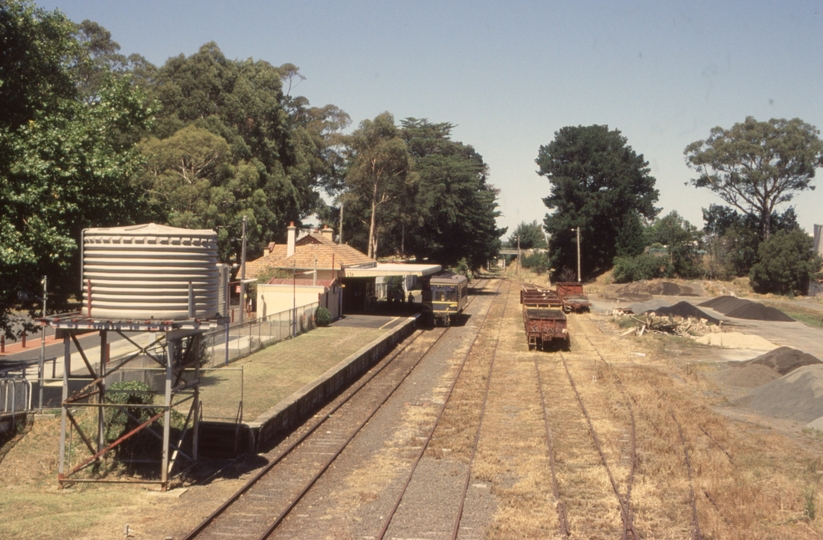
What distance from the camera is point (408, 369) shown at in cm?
2745

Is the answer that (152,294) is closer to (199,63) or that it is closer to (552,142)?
(199,63)

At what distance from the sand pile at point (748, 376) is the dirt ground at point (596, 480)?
617 millimetres

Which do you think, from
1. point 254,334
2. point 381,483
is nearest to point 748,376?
point 381,483

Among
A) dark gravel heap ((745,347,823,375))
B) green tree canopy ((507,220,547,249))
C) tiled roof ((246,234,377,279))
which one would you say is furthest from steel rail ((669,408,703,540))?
green tree canopy ((507,220,547,249))

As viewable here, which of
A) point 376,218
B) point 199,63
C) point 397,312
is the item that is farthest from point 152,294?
point 376,218

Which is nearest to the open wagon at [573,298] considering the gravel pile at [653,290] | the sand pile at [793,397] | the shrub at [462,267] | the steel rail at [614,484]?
the gravel pile at [653,290]

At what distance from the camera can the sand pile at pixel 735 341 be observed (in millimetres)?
34750

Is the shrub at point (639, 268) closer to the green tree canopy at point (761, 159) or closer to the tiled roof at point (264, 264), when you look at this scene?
the green tree canopy at point (761, 159)

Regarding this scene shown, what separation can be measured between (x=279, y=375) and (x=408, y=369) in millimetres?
6311

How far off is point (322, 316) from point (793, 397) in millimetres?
21486

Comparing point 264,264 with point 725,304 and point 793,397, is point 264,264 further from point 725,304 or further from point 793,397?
point 725,304

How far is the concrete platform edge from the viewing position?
16.0m

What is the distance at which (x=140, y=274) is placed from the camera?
1306 centimetres

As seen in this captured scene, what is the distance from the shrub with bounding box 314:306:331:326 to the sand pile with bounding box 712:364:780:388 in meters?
17.9
